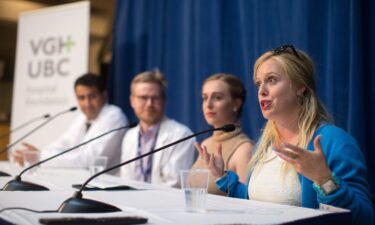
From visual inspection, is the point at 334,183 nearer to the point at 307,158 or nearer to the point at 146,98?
the point at 307,158

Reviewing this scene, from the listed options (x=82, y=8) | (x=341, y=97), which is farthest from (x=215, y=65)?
(x=82, y=8)

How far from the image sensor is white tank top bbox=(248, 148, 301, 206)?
1.45 metres

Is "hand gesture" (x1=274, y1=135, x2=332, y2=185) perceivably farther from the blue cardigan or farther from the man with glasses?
the man with glasses

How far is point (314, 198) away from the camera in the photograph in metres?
1.36

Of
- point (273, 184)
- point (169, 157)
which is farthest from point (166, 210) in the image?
point (169, 157)

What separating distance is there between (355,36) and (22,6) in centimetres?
440

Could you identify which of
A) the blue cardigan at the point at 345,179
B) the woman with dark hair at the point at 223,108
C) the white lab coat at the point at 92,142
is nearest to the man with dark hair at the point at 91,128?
the white lab coat at the point at 92,142

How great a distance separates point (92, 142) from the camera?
3.19 m

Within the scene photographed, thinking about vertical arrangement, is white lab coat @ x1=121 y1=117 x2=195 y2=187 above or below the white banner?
below

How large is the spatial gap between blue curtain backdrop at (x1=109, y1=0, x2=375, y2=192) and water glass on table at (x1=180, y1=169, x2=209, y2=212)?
117cm

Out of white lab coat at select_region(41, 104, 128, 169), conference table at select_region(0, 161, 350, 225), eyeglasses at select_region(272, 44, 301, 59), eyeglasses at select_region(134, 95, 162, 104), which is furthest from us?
white lab coat at select_region(41, 104, 128, 169)

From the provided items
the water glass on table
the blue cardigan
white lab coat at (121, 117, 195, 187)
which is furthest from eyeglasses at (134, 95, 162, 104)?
the water glass on table

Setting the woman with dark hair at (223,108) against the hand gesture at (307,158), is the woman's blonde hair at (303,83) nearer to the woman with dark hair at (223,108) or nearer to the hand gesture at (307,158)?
the hand gesture at (307,158)

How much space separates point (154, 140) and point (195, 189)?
1.71 metres
